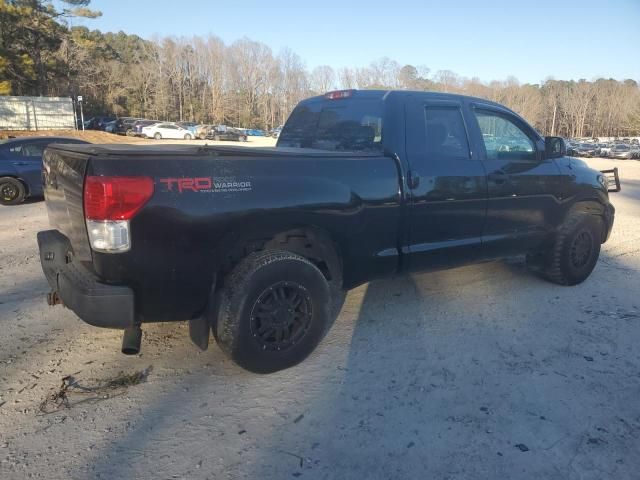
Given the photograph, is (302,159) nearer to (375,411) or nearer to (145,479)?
(375,411)

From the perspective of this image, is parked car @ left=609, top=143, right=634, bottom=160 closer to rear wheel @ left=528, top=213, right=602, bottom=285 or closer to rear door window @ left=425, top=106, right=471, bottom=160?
rear wheel @ left=528, top=213, right=602, bottom=285

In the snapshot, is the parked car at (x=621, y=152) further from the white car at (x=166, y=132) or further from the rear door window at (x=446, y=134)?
the rear door window at (x=446, y=134)

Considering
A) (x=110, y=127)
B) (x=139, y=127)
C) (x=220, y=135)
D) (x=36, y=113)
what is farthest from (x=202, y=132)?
(x=36, y=113)

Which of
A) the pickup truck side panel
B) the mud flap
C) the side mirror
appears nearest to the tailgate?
the pickup truck side panel

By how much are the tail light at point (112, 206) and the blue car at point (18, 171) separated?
351 inches

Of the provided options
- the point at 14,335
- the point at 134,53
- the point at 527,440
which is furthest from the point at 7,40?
the point at 527,440

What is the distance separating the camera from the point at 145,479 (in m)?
2.53

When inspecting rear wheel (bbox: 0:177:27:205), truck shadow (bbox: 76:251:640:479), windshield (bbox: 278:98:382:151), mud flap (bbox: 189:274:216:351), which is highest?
windshield (bbox: 278:98:382:151)

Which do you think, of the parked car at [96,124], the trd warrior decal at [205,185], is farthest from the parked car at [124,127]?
the trd warrior decal at [205,185]

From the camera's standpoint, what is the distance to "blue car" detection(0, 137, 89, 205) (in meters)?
10.6

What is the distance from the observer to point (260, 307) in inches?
137

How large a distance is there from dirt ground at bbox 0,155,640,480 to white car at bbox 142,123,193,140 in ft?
149

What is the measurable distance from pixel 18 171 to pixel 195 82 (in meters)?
80.1

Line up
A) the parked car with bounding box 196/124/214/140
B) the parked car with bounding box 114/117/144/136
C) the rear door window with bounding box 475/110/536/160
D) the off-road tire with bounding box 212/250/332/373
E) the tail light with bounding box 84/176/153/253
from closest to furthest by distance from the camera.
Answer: the tail light with bounding box 84/176/153/253
the off-road tire with bounding box 212/250/332/373
the rear door window with bounding box 475/110/536/160
the parked car with bounding box 114/117/144/136
the parked car with bounding box 196/124/214/140
